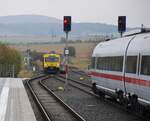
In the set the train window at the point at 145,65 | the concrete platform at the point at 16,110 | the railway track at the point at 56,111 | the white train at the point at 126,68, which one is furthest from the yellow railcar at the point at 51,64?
the train window at the point at 145,65

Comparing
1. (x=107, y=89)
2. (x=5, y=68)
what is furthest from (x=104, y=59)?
(x=5, y=68)

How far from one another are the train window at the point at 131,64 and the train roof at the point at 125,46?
0.64ft

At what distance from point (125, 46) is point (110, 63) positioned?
3.09m

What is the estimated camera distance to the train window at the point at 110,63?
21.4 meters

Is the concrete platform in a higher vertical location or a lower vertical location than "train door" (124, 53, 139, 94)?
lower

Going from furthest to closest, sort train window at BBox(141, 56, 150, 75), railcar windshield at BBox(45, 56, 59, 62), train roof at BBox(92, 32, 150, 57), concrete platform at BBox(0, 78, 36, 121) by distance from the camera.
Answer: railcar windshield at BBox(45, 56, 59, 62), concrete platform at BBox(0, 78, 36, 121), train roof at BBox(92, 32, 150, 57), train window at BBox(141, 56, 150, 75)

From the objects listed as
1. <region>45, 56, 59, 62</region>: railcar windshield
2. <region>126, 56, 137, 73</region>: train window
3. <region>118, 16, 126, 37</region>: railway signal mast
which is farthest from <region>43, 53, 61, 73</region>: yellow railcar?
<region>126, 56, 137, 73</region>: train window

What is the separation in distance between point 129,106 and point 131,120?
1737 millimetres

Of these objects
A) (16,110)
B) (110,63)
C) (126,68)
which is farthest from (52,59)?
(126,68)

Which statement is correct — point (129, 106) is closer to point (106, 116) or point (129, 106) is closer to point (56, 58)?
point (106, 116)

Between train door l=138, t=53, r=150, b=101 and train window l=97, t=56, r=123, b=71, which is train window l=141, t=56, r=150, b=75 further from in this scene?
train window l=97, t=56, r=123, b=71

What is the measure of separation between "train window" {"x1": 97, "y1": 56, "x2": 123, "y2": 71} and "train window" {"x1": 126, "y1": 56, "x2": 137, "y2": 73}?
1.29 m

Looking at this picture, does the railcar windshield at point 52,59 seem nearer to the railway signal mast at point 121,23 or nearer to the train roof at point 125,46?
the railway signal mast at point 121,23

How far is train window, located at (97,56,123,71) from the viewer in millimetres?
21391
